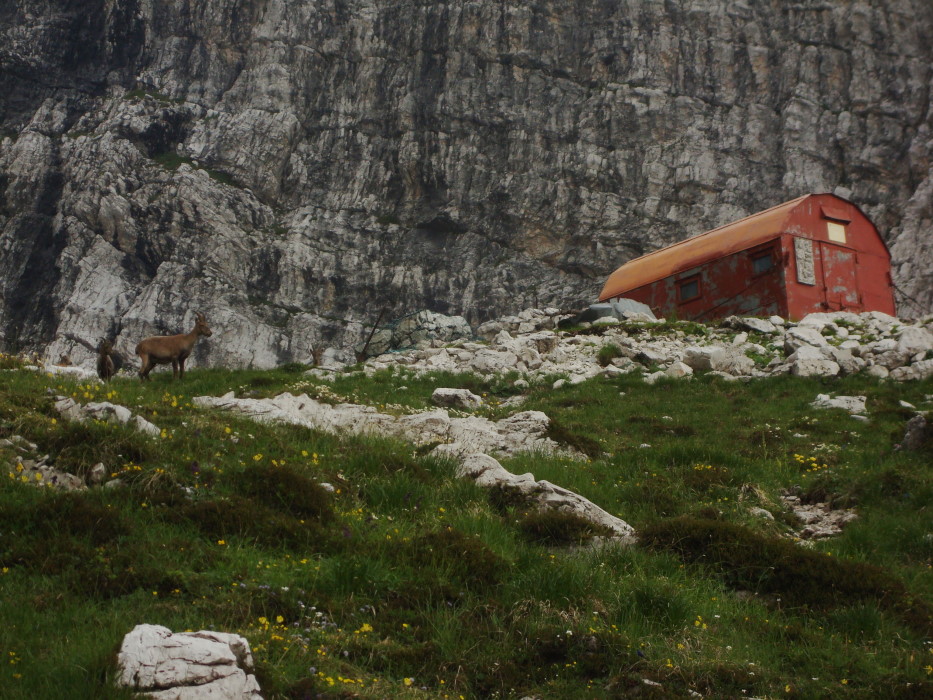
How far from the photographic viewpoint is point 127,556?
24.3 feet

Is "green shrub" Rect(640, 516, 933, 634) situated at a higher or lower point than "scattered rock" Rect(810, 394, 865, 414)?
lower

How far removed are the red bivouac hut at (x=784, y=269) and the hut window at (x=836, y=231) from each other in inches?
1.7

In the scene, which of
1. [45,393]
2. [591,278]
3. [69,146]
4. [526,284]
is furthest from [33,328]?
[45,393]

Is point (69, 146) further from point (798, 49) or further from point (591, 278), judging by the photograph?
point (798, 49)

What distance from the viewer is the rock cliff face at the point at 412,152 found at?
265 feet

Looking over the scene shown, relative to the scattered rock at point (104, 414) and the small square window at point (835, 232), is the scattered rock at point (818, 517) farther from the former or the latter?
the small square window at point (835, 232)

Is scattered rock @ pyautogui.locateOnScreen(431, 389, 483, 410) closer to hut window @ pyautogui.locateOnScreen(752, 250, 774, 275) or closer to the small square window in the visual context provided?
hut window @ pyautogui.locateOnScreen(752, 250, 774, 275)

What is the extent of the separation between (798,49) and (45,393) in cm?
9327

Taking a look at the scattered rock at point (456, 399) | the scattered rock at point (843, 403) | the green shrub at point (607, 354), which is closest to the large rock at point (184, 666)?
the scattered rock at point (456, 399)

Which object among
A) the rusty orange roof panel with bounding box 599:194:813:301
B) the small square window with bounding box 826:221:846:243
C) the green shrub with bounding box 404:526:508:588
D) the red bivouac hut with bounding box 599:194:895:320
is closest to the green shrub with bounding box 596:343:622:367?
the red bivouac hut with bounding box 599:194:895:320

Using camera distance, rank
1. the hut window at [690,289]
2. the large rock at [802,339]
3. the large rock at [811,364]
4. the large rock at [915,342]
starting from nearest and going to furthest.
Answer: the large rock at [915,342] → the large rock at [811,364] → the large rock at [802,339] → the hut window at [690,289]

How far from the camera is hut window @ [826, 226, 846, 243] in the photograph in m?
37.6

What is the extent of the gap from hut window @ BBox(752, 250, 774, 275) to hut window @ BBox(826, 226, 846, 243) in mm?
3505

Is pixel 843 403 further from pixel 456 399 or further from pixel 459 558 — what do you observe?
pixel 459 558
